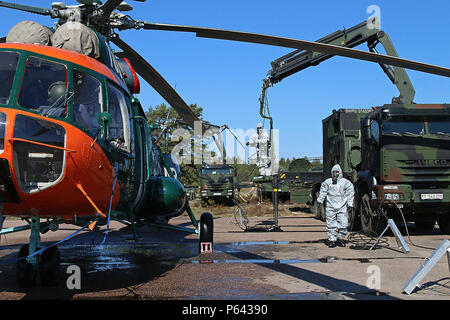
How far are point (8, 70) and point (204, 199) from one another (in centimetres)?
1884

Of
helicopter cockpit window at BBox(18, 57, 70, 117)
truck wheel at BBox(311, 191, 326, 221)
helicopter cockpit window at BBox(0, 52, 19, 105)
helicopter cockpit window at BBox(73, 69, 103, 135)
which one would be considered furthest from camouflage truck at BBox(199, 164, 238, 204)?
helicopter cockpit window at BBox(0, 52, 19, 105)

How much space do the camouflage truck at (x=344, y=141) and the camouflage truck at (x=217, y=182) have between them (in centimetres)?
932

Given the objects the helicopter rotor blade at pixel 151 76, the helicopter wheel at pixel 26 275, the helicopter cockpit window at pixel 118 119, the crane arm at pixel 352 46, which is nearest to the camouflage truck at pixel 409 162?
the crane arm at pixel 352 46

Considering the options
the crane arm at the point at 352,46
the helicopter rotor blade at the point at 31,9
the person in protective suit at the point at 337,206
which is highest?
the crane arm at the point at 352,46

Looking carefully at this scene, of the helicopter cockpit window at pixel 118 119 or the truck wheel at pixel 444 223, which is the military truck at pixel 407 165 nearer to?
the truck wheel at pixel 444 223

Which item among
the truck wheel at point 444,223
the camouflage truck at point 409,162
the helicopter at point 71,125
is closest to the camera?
the helicopter at point 71,125

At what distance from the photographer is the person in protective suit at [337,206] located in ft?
29.4

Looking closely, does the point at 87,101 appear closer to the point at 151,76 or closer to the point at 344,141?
the point at 151,76

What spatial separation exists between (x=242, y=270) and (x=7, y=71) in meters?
4.13

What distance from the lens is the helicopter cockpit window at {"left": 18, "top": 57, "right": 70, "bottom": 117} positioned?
14.3ft

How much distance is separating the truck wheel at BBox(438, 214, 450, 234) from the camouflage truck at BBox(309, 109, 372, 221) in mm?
2304

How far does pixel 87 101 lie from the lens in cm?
487
